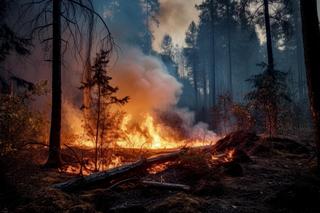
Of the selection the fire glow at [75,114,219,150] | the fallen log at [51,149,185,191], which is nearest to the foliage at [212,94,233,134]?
the fire glow at [75,114,219,150]

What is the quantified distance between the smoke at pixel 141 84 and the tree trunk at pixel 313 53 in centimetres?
1765

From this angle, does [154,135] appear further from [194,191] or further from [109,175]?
[194,191]

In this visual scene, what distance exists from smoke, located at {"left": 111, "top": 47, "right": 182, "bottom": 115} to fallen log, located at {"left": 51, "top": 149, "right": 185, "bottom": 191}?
14.4 meters

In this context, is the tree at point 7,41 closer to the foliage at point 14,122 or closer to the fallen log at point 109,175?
the foliage at point 14,122

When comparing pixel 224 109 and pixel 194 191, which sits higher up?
pixel 224 109

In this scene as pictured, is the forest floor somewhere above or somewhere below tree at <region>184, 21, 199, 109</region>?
below

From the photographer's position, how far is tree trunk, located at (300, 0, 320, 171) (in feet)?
23.2

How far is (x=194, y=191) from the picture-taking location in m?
6.34

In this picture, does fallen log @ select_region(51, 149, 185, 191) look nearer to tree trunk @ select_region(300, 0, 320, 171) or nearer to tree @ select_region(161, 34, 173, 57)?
tree trunk @ select_region(300, 0, 320, 171)

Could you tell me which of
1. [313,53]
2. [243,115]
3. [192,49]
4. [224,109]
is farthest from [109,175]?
[192,49]

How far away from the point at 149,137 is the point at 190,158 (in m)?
12.0

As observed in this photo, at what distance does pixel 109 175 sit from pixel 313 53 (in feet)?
→ 22.2

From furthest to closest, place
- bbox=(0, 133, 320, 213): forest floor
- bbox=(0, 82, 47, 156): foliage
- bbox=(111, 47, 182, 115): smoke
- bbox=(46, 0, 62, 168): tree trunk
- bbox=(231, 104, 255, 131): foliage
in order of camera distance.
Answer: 1. bbox=(111, 47, 182, 115): smoke
2. bbox=(231, 104, 255, 131): foliage
3. bbox=(46, 0, 62, 168): tree trunk
4. bbox=(0, 82, 47, 156): foliage
5. bbox=(0, 133, 320, 213): forest floor

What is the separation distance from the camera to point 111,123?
1186cm
